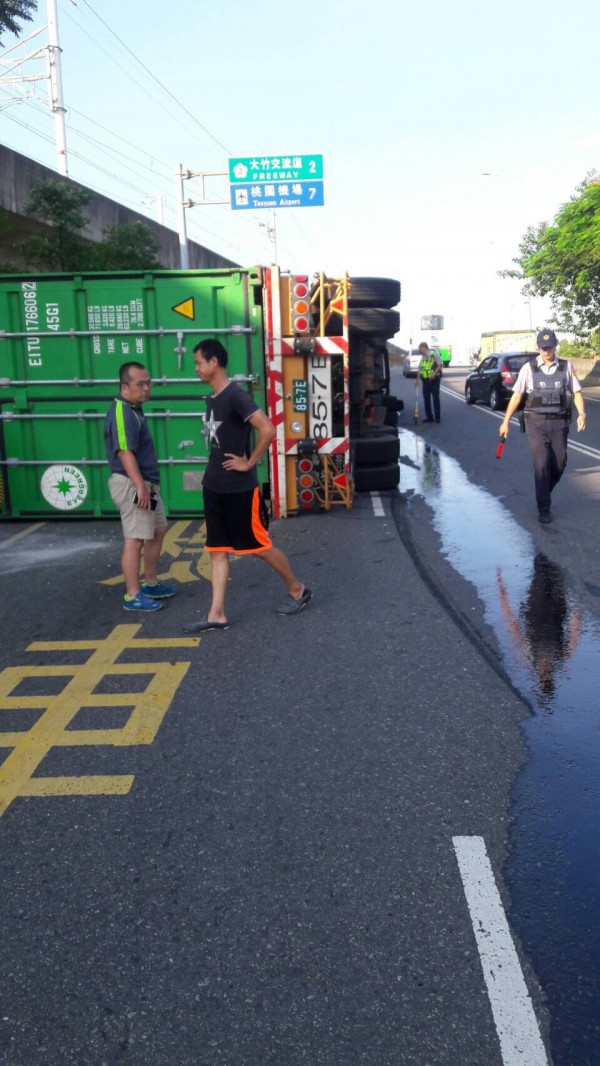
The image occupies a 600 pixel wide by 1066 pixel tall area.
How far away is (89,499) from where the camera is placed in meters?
10.6

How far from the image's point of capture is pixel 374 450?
1184 centimetres

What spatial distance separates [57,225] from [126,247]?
3763 mm

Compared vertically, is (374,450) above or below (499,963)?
above

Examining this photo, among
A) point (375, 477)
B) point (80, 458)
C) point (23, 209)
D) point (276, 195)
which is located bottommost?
point (375, 477)

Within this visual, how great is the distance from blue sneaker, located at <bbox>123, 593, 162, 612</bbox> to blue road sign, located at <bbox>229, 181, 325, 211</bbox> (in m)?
19.9

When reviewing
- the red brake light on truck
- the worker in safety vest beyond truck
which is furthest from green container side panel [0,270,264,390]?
the worker in safety vest beyond truck

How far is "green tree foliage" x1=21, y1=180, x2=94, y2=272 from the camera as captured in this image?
2039cm

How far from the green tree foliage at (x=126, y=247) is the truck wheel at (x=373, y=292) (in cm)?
1220

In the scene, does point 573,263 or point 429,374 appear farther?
point 573,263

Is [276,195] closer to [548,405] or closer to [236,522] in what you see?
[548,405]

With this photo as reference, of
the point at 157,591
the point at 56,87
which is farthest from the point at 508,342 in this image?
the point at 157,591

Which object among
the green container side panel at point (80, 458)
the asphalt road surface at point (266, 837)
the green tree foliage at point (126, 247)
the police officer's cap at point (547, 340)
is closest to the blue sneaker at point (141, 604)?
the asphalt road surface at point (266, 837)

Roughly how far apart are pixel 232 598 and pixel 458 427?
13938mm

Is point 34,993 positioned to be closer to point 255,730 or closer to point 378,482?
point 255,730
